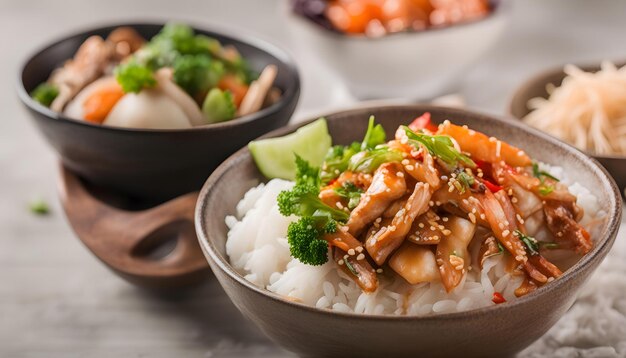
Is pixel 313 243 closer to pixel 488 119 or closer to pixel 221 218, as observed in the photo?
pixel 221 218

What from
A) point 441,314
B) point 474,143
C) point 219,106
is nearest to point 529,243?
point 474,143

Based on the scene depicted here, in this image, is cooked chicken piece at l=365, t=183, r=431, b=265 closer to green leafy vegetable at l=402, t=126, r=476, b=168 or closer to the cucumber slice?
green leafy vegetable at l=402, t=126, r=476, b=168

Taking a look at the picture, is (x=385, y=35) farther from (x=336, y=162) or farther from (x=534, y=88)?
(x=336, y=162)

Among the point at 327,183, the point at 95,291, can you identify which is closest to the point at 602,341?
the point at 327,183

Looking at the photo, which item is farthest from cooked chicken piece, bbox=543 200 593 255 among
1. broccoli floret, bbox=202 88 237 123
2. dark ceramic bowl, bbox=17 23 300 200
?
broccoli floret, bbox=202 88 237 123

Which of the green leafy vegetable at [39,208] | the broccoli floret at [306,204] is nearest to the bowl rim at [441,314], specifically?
the broccoli floret at [306,204]
